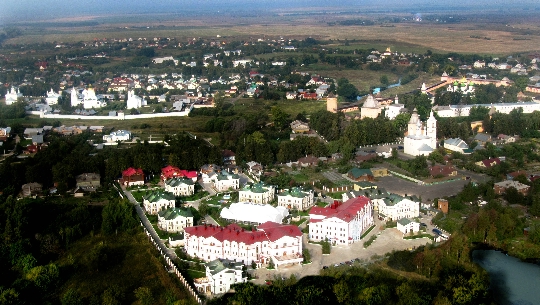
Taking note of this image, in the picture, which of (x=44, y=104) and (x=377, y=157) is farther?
(x=44, y=104)

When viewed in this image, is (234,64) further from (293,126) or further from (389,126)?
(389,126)

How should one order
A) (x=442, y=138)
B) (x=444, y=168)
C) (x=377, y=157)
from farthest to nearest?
1. (x=442, y=138)
2. (x=377, y=157)
3. (x=444, y=168)

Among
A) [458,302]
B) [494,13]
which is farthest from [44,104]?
[494,13]

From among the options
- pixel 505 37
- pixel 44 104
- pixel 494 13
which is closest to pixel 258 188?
pixel 44 104

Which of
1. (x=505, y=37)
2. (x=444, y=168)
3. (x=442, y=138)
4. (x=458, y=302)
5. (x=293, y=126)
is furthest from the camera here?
(x=505, y=37)

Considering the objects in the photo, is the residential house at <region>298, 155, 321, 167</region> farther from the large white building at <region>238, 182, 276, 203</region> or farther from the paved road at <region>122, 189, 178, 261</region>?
the paved road at <region>122, 189, 178, 261</region>
